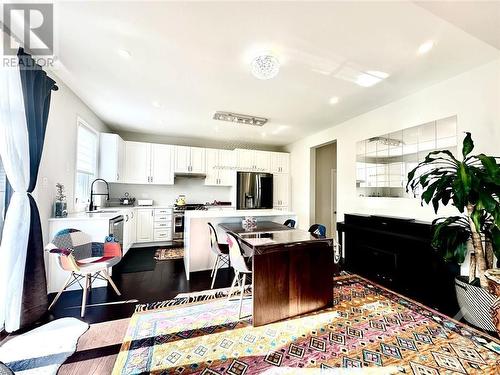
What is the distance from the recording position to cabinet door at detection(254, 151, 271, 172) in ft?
19.7

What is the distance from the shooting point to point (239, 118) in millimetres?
4168

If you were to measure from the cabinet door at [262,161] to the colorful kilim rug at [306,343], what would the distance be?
4078mm

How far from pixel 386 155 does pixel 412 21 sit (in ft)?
6.69

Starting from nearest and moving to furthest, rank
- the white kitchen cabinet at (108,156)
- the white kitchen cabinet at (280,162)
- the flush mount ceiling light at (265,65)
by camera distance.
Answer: the flush mount ceiling light at (265,65) → the white kitchen cabinet at (108,156) → the white kitchen cabinet at (280,162)

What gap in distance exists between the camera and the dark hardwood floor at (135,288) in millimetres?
2320

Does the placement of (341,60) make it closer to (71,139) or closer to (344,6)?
(344,6)

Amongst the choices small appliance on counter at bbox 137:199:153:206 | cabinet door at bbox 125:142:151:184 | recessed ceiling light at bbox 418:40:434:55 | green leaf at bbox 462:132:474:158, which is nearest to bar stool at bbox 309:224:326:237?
green leaf at bbox 462:132:474:158

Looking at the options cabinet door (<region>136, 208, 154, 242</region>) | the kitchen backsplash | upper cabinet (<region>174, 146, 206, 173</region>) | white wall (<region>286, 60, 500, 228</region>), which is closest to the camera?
white wall (<region>286, 60, 500, 228</region>)

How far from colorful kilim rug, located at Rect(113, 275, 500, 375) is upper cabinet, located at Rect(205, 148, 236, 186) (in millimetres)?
3660

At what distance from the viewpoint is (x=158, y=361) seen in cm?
167

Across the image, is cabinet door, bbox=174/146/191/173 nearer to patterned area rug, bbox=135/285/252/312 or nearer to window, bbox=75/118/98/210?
window, bbox=75/118/98/210

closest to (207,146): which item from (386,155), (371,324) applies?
(386,155)

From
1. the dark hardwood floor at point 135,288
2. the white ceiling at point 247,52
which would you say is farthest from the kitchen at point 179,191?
the white ceiling at point 247,52

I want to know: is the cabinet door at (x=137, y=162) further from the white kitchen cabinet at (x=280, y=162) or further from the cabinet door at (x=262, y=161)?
the white kitchen cabinet at (x=280, y=162)
